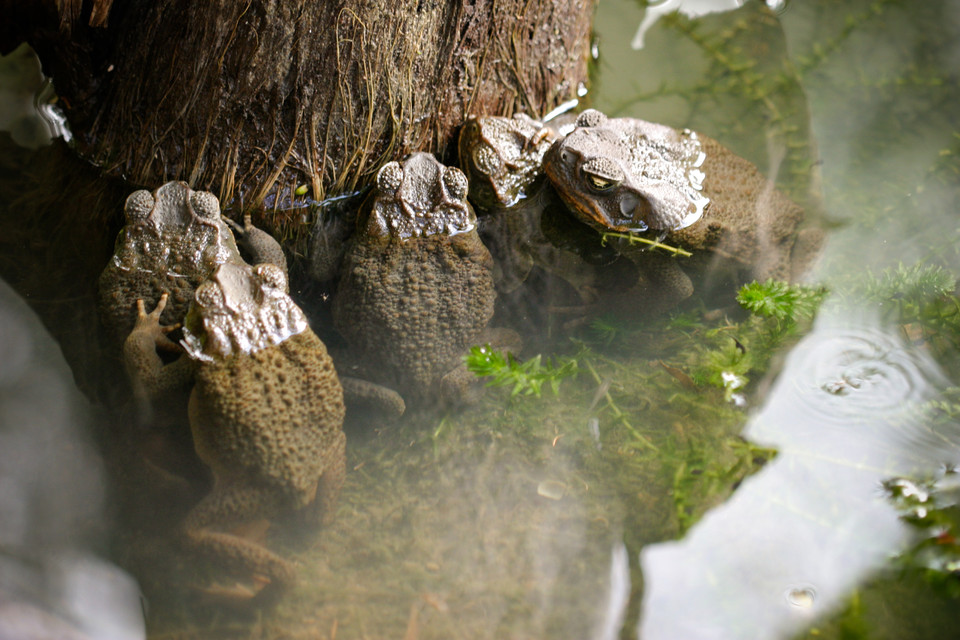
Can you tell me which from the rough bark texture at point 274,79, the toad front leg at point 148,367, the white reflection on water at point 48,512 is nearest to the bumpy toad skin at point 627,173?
the rough bark texture at point 274,79

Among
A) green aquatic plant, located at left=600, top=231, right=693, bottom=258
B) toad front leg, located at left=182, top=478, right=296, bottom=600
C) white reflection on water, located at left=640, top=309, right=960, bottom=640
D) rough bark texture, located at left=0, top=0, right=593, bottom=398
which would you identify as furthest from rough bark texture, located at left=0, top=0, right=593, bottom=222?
white reflection on water, located at left=640, top=309, right=960, bottom=640

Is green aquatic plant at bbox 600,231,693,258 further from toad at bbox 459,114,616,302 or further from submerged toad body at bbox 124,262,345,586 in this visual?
submerged toad body at bbox 124,262,345,586

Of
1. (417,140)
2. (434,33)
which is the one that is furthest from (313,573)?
(434,33)

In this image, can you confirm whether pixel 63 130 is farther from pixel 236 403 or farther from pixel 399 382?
pixel 399 382

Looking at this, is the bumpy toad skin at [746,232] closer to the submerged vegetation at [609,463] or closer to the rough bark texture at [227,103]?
the submerged vegetation at [609,463]

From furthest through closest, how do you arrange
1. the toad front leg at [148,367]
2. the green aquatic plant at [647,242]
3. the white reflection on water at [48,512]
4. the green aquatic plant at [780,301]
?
1. the green aquatic plant at [647,242]
2. the green aquatic plant at [780,301]
3. the toad front leg at [148,367]
4. the white reflection on water at [48,512]

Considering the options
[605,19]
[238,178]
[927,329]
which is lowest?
[238,178]

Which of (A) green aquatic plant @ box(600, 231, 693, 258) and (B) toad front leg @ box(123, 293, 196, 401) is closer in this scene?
(B) toad front leg @ box(123, 293, 196, 401)
